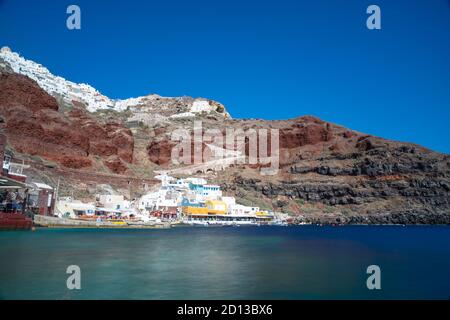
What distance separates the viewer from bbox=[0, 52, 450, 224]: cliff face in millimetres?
65125

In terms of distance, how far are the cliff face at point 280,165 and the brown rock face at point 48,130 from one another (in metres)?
0.16

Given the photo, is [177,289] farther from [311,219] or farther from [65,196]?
[311,219]

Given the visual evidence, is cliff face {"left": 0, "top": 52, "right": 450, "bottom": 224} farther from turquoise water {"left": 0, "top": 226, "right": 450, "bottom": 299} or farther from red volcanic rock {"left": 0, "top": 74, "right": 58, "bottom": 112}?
turquoise water {"left": 0, "top": 226, "right": 450, "bottom": 299}

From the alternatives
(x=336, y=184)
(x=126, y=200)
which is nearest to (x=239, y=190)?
(x=336, y=184)

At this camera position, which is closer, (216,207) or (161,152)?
(216,207)

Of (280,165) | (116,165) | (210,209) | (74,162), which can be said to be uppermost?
(280,165)

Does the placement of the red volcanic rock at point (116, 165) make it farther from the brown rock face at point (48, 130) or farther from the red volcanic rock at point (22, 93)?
the red volcanic rock at point (22, 93)

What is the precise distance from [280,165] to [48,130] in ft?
187

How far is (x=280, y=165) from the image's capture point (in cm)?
10275

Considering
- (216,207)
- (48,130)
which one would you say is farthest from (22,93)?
(216,207)

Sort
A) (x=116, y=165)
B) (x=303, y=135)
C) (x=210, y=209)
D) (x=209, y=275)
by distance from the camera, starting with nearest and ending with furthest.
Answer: (x=209, y=275) < (x=210, y=209) < (x=116, y=165) < (x=303, y=135)

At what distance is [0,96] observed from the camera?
65.6m

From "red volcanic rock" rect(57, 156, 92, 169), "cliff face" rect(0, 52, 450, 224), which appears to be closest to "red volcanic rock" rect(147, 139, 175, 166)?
"cliff face" rect(0, 52, 450, 224)

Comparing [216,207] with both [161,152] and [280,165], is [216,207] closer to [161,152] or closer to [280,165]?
[161,152]
